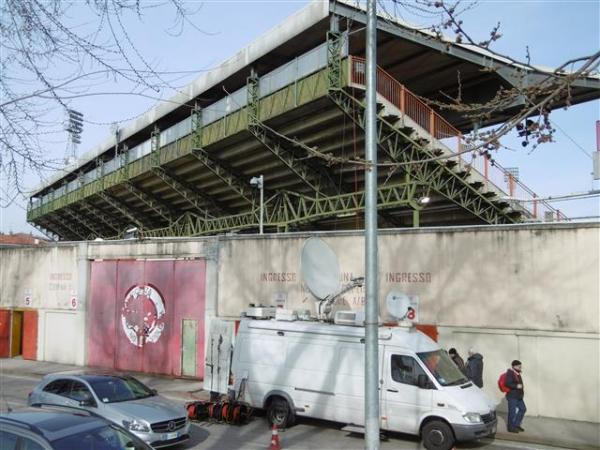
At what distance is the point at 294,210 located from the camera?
2952 centimetres

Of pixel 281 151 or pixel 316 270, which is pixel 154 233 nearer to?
pixel 281 151

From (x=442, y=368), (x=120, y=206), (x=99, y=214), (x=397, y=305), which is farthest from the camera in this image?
(x=99, y=214)

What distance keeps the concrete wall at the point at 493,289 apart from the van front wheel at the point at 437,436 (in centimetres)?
477

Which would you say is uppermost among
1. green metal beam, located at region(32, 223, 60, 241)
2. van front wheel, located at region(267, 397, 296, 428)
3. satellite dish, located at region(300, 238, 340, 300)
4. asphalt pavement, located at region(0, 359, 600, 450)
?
green metal beam, located at region(32, 223, 60, 241)

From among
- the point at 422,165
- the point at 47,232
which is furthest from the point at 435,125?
the point at 47,232

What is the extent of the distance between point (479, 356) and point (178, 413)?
729 centimetres

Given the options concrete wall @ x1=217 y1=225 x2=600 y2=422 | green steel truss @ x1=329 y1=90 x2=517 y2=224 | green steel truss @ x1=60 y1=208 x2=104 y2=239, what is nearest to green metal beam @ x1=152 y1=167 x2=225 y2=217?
green steel truss @ x1=329 y1=90 x2=517 y2=224

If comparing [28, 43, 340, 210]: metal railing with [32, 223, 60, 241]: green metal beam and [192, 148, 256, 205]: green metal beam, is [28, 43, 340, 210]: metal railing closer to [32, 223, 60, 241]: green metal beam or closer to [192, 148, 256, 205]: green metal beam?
[192, 148, 256, 205]: green metal beam

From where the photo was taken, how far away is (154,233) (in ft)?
139

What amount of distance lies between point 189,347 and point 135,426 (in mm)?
10309

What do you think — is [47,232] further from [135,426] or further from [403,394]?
[403,394]

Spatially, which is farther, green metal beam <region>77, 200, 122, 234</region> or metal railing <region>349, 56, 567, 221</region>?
green metal beam <region>77, 200, 122, 234</region>

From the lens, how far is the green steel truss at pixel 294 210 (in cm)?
2335

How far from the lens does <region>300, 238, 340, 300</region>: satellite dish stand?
14195mm
